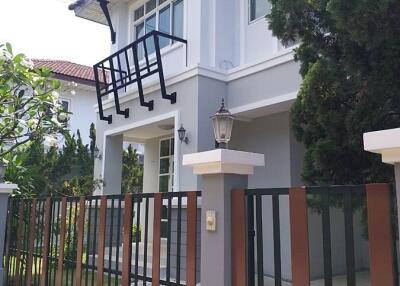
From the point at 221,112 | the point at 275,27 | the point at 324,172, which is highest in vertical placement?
the point at 275,27

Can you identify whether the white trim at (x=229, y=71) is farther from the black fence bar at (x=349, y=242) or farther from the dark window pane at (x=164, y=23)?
the black fence bar at (x=349, y=242)

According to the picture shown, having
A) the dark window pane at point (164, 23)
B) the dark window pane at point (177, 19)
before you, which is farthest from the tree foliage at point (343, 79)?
the dark window pane at point (164, 23)

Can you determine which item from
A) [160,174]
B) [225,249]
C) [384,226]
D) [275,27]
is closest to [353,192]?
[384,226]

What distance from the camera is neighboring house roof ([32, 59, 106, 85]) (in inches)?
727

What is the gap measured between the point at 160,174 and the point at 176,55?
3.83 m

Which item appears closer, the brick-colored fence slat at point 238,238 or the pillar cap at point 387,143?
the pillar cap at point 387,143

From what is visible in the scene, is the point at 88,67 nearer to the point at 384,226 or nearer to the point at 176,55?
the point at 176,55

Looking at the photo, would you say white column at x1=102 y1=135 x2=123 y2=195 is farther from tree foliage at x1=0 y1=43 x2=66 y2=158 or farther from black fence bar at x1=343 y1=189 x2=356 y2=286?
black fence bar at x1=343 y1=189 x2=356 y2=286

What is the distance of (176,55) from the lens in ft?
32.5

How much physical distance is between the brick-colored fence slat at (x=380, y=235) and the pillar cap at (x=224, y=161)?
1.15 meters

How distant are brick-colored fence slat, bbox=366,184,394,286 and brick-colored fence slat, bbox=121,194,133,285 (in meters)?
2.58

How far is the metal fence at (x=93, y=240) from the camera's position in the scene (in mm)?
4164

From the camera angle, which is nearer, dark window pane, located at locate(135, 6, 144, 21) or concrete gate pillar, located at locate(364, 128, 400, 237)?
concrete gate pillar, located at locate(364, 128, 400, 237)

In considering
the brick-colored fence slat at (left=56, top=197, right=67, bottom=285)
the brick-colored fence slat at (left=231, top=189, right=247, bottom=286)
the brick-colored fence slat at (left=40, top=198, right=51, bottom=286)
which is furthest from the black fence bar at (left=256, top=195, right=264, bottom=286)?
the brick-colored fence slat at (left=40, top=198, right=51, bottom=286)
